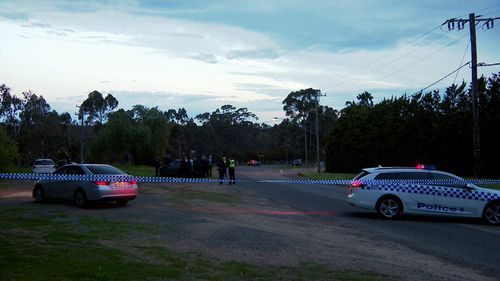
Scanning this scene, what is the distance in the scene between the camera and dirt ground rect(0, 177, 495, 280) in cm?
845

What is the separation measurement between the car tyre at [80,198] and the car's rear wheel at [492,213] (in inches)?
459

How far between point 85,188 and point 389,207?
30.1 feet

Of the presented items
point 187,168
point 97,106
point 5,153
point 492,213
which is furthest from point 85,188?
point 97,106

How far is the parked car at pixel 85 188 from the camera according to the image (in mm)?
16625

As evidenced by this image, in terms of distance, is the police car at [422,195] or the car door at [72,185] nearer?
the police car at [422,195]

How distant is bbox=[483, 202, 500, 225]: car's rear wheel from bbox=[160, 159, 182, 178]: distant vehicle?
26850 millimetres

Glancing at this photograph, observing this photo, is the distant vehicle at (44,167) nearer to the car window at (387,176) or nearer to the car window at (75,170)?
the car window at (75,170)

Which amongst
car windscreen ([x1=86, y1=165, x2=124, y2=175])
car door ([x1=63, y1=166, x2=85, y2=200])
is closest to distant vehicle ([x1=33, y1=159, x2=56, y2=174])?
car door ([x1=63, y1=166, x2=85, y2=200])

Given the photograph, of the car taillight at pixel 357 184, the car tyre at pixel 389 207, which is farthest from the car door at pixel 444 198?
the car taillight at pixel 357 184

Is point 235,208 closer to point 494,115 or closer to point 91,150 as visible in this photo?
point 494,115

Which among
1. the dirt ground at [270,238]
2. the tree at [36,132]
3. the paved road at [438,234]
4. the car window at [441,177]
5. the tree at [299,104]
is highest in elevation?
the tree at [299,104]

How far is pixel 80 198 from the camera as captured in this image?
16.9 m

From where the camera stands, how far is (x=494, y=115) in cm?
4122

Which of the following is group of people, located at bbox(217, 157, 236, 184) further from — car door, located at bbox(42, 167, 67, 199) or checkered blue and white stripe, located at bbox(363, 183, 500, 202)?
checkered blue and white stripe, located at bbox(363, 183, 500, 202)
